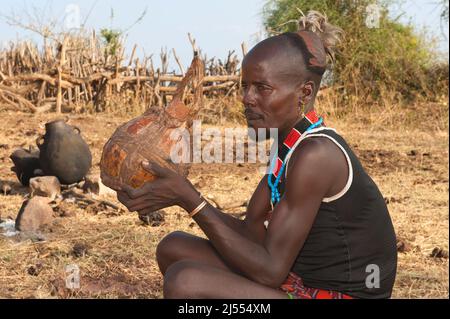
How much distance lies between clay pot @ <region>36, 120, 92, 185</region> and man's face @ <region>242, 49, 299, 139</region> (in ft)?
16.9

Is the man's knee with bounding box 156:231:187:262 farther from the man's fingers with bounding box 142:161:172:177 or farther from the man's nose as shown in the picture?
the man's nose

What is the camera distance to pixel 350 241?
242 cm

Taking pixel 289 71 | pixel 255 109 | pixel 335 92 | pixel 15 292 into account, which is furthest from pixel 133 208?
pixel 335 92

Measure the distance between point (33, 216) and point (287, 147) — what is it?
377cm

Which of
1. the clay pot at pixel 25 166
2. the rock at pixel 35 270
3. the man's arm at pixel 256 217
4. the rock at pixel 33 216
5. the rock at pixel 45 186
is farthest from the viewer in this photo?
the clay pot at pixel 25 166

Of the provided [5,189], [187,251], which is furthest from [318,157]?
[5,189]

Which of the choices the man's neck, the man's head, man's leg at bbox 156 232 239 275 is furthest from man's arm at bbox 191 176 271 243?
the man's head

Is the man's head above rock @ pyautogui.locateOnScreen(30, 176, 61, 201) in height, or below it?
above

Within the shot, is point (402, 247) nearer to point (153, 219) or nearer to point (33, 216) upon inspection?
point (153, 219)

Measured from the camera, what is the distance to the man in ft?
7.44

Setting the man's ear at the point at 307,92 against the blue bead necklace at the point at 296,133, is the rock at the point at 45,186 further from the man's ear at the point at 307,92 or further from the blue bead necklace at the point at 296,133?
the man's ear at the point at 307,92

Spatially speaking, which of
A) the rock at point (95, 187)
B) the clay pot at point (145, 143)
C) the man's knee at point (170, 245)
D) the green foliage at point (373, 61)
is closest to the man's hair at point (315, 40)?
the clay pot at point (145, 143)

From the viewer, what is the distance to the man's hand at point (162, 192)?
2.36m
